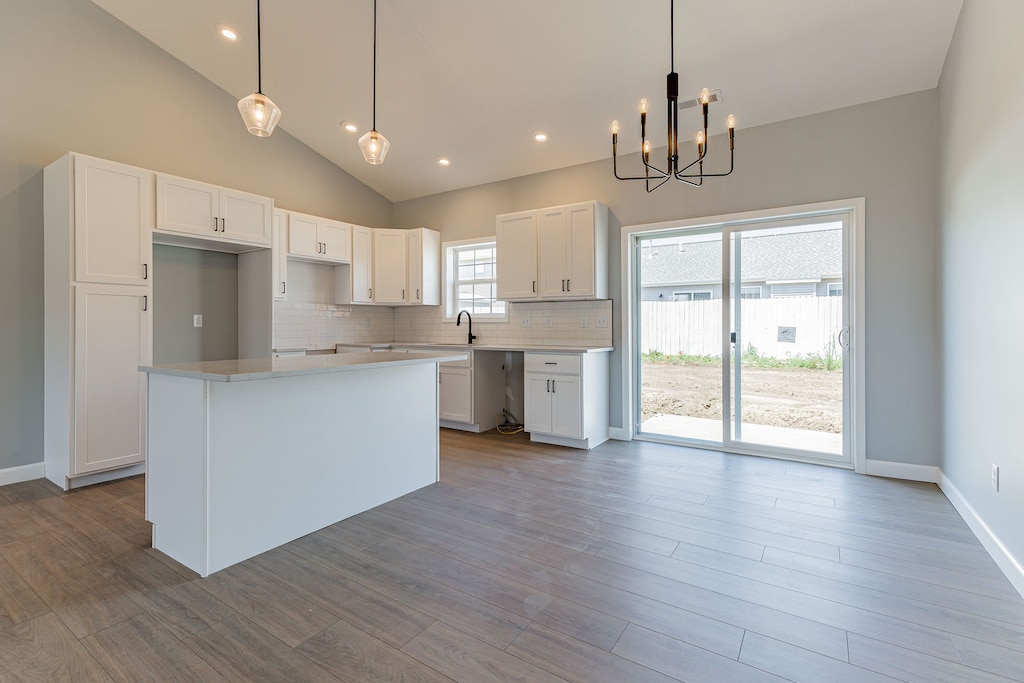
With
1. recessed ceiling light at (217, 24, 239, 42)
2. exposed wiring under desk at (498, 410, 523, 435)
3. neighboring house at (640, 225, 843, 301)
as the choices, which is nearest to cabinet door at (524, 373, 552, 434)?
exposed wiring under desk at (498, 410, 523, 435)

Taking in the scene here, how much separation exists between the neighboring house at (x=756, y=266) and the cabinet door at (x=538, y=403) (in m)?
1.33

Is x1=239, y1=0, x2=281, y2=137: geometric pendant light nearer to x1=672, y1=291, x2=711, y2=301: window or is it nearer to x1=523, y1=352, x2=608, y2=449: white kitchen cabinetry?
x1=523, y1=352, x2=608, y2=449: white kitchen cabinetry

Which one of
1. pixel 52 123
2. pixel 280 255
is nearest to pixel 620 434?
pixel 280 255

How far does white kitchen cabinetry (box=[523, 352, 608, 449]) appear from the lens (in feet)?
14.3

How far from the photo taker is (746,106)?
376 centimetres

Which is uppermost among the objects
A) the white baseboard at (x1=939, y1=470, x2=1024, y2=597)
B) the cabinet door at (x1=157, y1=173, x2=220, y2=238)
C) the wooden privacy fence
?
the cabinet door at (x1=157, y1=173, x2=220, y2=238)

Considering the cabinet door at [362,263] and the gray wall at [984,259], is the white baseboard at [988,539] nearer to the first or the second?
the gray wall at [984,259]

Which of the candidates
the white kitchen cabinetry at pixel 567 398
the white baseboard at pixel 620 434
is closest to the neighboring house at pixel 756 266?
the white kitchen cabinetry at pixel 567 398

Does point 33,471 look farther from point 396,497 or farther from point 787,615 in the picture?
point 787,615

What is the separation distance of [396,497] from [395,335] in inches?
140

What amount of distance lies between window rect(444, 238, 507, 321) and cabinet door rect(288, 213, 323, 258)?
1.51 metres

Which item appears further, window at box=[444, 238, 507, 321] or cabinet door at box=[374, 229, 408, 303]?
cabinet door at box=[374, 229, 408, 303]

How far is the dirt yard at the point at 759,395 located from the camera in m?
3.89

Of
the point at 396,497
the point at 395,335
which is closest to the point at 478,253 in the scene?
the point at 395,335
